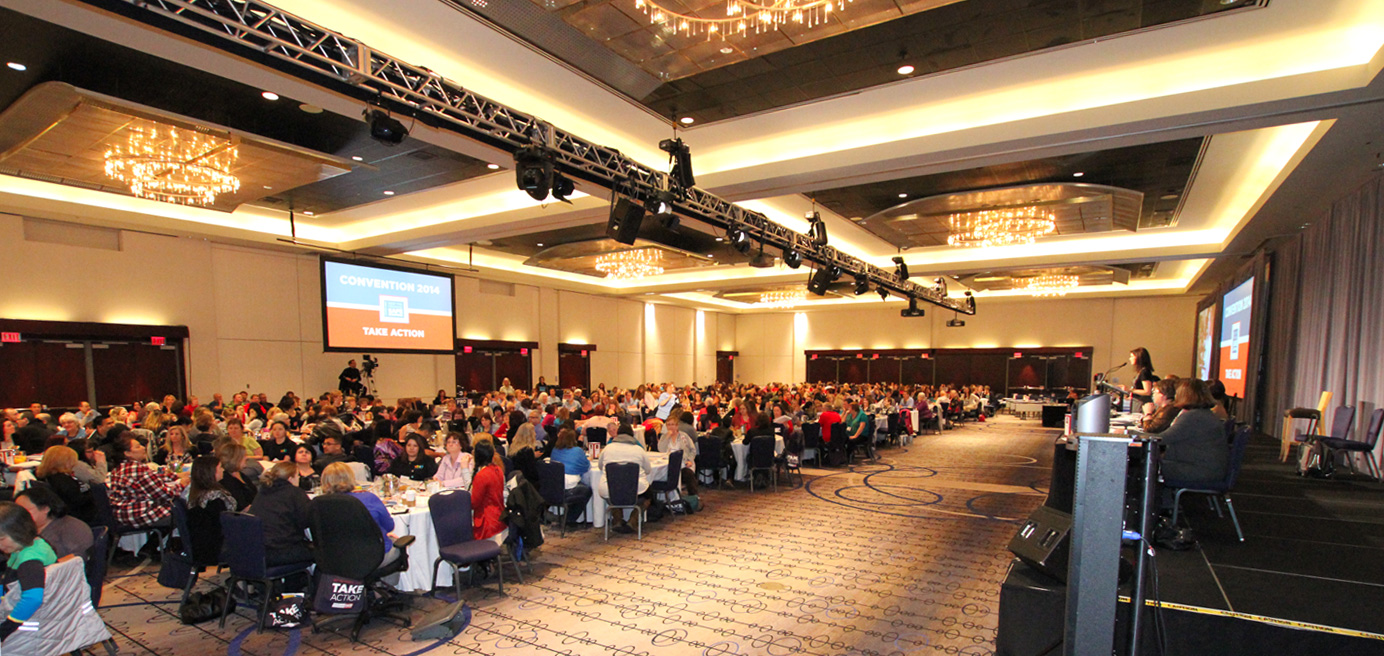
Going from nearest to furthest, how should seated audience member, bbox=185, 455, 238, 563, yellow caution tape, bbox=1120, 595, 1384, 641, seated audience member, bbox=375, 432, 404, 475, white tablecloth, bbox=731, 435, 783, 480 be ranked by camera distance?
1. yellow caution tape, bbox=1120, 595, 1384, 641
2. seated audience member, bbox=185, 455, 238, 563
3. seated audience member, bbox=375, 432, 404, 475
4. white tablecloth, bbox=731, 435, 783, 480

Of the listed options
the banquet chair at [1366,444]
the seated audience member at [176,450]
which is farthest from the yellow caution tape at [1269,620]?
the seated audience member at [176,450]

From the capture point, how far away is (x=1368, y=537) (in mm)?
4832

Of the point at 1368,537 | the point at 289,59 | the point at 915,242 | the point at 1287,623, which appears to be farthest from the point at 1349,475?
the point at 289,59

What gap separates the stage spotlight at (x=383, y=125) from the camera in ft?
16.4

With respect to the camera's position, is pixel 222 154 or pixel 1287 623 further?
pixel 222 154

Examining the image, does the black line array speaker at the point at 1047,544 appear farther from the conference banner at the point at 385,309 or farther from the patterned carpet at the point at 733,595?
the conference banner at the point at 385,309

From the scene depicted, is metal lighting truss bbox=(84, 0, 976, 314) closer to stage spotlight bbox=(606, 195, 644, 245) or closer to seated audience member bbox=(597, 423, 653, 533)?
stage spotlight bbox=(606, 195, 644, 245)

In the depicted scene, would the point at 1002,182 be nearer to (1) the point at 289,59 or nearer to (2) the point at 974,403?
(1) the point at 289,59

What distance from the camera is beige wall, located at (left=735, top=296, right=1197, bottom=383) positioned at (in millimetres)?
22953

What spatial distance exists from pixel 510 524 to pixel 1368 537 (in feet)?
22.8

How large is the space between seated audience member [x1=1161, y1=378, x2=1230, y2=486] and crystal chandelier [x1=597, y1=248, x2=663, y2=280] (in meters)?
11.2

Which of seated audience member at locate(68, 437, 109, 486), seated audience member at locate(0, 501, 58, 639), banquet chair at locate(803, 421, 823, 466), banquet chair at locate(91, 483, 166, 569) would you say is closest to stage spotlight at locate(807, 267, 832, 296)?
banquet chair at locate(803, 421, 823, 466)

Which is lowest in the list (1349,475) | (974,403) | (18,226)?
(974,403)

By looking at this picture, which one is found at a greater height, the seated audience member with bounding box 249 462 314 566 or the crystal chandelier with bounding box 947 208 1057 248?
the crystal chandelier with bounding box 947 208 1057 248
